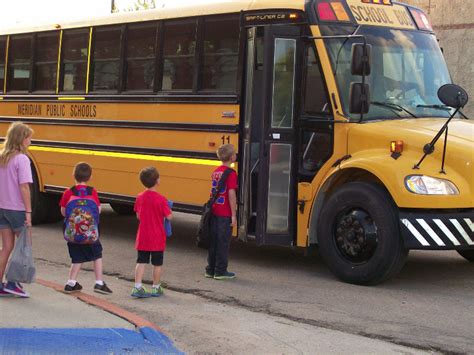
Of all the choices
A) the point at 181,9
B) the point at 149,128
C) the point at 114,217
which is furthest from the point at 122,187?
the point at 114,217

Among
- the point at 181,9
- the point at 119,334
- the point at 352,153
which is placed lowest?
the point at 119,334

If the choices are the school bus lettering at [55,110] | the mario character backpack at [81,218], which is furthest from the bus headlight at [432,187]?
the school bus lettering at [55,110]

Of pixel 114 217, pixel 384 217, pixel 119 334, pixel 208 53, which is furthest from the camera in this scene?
pixel 114 217

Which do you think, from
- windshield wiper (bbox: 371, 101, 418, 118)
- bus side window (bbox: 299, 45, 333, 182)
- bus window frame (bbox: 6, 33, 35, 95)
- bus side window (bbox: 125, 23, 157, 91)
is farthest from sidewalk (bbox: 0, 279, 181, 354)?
bus window frame (bbox: 6, 33, 35, 95)

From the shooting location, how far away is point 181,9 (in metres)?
8.80

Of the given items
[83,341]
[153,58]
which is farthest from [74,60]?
[83,341]

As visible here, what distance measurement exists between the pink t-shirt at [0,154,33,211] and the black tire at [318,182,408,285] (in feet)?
9.81

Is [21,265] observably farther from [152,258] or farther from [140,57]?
[140,57]

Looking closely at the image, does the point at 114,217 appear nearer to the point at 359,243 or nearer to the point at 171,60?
the point at 171,60

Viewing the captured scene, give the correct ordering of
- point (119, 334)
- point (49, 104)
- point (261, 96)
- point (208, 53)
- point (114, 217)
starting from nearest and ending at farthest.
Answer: point (119, 334) → point (261, 96) → point (208, 53) → point (49, 104) → point (114, 217)

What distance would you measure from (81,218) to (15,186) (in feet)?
2.07

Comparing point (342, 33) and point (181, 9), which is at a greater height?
point (181, 9)

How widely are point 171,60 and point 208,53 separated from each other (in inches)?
25.0

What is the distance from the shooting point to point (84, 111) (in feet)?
32.8
